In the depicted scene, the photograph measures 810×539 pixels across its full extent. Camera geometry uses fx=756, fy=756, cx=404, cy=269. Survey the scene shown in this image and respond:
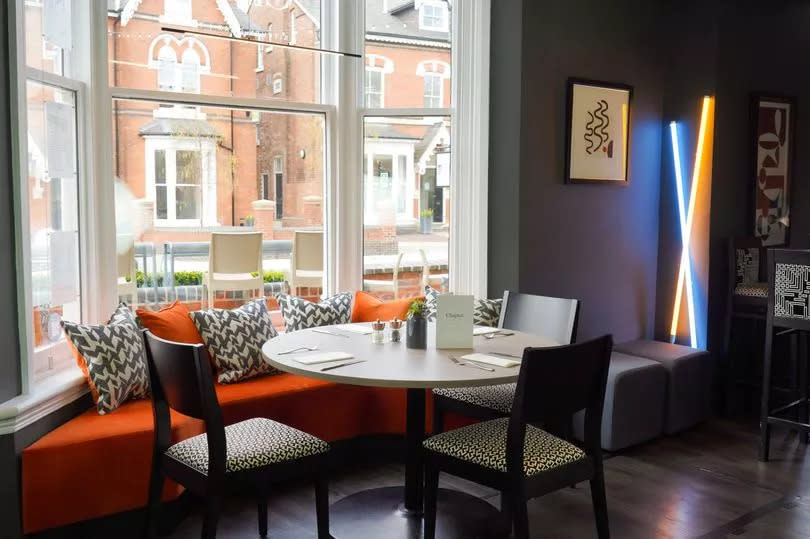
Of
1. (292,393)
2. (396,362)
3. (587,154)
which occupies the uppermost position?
(587,154)

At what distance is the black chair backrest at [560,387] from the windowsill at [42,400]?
172cm

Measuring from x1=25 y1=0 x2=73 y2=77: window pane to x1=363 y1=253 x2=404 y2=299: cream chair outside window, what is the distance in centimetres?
194

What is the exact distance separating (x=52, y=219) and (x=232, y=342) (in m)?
0.96

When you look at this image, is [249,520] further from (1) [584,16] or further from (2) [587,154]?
(1) [584,16]

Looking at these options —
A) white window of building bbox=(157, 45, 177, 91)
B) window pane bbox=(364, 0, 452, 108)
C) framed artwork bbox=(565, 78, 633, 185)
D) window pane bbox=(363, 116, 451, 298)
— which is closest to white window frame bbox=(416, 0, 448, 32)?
window pane bbox=(364, 0, 452, 108)

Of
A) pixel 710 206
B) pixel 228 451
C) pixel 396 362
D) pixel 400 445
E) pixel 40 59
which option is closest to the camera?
pixel 228 451

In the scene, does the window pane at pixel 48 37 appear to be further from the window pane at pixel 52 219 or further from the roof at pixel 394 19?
the roof at pixel 394 19

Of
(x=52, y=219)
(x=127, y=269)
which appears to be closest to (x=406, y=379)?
(x=52, y=219)

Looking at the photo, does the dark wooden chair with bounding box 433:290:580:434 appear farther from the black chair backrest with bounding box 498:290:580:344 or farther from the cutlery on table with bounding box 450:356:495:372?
the cutlery on table with bounding box 450:356:495:372

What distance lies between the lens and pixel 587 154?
450 centimetres

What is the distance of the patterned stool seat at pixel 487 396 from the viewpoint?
10.7 ft

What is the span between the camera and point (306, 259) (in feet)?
14.3

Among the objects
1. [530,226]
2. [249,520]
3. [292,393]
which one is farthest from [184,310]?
[530,226]

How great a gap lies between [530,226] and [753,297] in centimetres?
147
